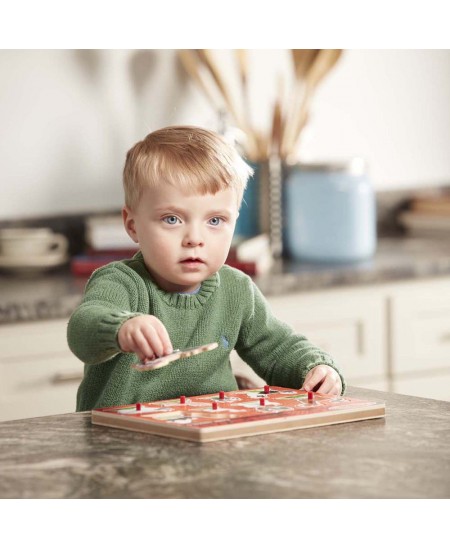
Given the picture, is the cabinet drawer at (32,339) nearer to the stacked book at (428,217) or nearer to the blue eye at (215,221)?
the blue eye at (215,221)

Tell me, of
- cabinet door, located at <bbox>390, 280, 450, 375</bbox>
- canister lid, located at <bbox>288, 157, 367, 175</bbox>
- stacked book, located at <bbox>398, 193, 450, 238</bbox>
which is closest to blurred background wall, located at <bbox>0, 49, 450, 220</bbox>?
stacked book, located at <bbox>398, 193, 450, 238</bbox>

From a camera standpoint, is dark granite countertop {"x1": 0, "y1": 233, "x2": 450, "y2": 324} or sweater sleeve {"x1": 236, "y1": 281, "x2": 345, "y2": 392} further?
dark granite countertop {"x1": 0, "y1": 233, "x2": 450, "y2": 324}

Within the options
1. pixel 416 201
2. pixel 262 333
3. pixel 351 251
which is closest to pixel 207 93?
pixel 351 251

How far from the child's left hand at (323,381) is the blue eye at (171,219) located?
0.26 meters

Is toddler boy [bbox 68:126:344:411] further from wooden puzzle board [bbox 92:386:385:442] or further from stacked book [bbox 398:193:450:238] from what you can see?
stacked book [bbox 398:193:450:238]

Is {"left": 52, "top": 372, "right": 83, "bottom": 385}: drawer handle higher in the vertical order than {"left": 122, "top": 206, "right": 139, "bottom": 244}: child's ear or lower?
lower

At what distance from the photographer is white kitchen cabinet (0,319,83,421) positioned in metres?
2.46

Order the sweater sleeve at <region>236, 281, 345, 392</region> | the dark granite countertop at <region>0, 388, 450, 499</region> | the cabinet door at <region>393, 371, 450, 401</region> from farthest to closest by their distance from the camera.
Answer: the cabinet door at <region>393, 371, 450, 401</region> → the sweater sleeve at <region>236, 281, 345, 392</region> → the dark granite countertop at <region>0, 388, 450, 499</region>

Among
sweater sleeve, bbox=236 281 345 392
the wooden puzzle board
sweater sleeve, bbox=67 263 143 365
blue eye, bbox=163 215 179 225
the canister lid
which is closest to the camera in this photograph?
the wooden puzzle board

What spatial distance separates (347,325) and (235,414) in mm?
1696

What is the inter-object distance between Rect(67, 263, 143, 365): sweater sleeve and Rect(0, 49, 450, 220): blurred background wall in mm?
1666

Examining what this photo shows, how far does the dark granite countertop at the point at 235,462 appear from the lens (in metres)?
0.97

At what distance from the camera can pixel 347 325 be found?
287 centimetres

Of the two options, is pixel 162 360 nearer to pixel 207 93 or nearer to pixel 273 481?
pixel 273 481
